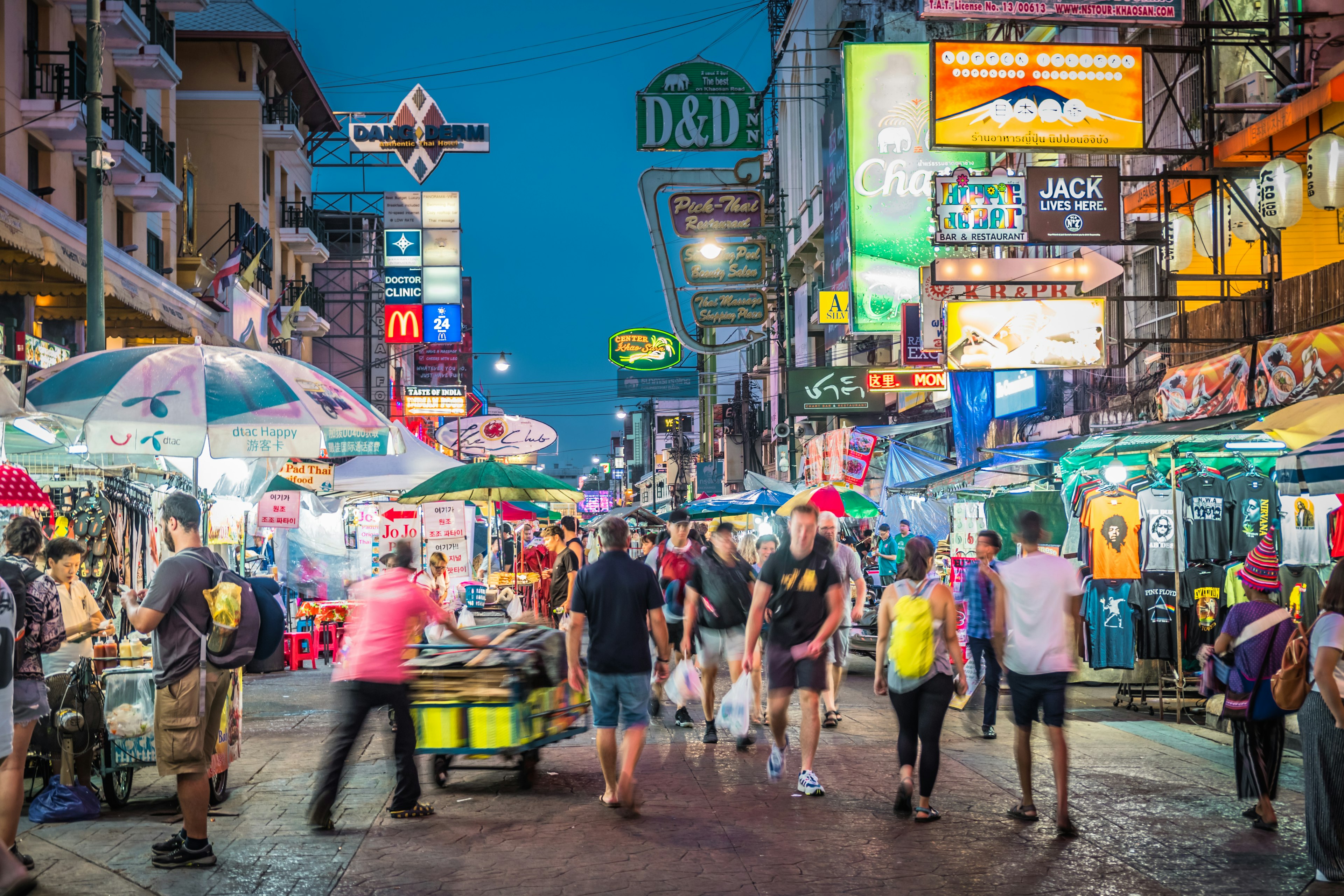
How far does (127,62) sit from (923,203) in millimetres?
16075

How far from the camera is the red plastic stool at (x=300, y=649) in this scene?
18938 millimetres

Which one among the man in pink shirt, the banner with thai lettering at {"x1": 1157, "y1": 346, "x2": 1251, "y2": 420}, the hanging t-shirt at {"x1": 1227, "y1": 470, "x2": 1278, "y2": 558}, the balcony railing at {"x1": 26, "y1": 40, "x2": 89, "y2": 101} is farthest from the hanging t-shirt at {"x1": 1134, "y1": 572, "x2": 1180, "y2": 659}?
the balcony railing at {"x1": 26, "y1": 40, "x2": 89, "y2": 101}

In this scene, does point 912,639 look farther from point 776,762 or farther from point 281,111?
point 281,111

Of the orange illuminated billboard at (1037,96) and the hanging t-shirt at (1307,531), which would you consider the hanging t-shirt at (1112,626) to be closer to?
the hanging t-shirt at (1307,531)

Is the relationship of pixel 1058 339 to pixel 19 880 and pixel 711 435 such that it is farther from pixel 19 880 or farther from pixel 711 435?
pixel 711 435

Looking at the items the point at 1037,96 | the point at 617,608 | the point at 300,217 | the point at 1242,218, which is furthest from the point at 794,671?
the point at 300,217

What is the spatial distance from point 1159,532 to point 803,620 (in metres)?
5.45

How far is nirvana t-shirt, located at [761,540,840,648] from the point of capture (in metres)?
8.91

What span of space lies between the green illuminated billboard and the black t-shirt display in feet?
52.0

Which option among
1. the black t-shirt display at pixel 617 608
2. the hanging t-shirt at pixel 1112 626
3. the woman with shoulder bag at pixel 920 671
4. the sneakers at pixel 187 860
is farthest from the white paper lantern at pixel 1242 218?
the sneakers at pixel 187 860

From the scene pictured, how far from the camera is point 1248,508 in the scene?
12.6m

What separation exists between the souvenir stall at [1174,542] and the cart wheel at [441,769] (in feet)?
23.1

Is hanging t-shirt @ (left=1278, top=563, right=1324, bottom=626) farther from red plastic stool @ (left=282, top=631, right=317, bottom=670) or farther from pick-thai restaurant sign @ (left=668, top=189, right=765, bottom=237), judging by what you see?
pick-thai restaurant sign @ (left=668, top=189, right=765, bottom=237)

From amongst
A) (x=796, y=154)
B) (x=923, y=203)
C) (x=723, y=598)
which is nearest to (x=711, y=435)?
(x=796, y=154)
